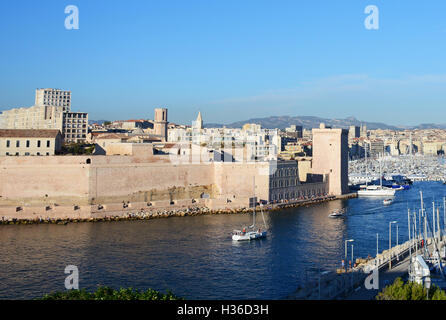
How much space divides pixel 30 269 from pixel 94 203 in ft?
29.1

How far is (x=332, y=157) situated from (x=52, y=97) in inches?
1659

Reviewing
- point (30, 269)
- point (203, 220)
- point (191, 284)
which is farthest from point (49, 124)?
point (191, 284)

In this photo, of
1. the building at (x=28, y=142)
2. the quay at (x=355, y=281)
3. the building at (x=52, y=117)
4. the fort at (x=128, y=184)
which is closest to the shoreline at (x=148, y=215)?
the fort at (x=128, y=184)

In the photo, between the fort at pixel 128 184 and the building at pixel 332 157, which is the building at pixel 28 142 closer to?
the fort at pixel 128 184

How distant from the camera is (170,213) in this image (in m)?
23.0

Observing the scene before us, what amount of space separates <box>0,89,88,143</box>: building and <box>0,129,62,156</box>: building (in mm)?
12304

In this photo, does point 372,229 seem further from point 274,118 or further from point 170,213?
point 274,118

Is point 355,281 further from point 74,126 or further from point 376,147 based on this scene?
point 376,147

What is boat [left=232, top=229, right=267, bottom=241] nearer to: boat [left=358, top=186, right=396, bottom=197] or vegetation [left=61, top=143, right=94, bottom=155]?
vegetation [left=61, top=143, right=94, bottom=155]

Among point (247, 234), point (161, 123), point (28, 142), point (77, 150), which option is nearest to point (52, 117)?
point (161, 123)

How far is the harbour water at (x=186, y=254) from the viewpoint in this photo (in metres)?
12.1

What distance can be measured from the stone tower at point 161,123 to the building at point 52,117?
857cm

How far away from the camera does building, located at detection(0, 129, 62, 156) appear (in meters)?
23.6

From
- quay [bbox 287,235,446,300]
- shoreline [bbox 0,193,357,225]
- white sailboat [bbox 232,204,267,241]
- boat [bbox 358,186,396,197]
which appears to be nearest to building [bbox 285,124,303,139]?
boat [bbox 358,186,396,197]
